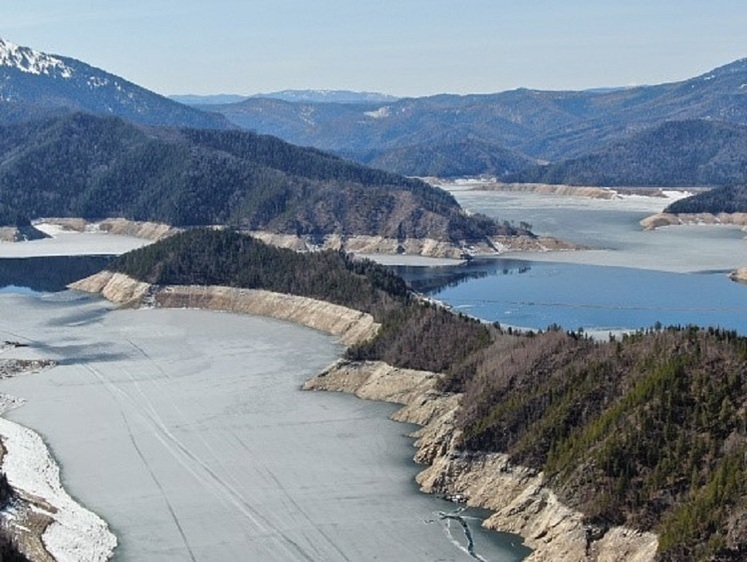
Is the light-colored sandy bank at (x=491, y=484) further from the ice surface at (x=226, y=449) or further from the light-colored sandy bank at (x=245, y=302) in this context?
the light-colored sandy bank at (x=245, y=302)

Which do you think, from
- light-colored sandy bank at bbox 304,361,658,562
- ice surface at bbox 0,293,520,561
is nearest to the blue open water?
ice surface at bbox 0,293,520,561

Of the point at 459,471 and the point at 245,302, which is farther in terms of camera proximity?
the point at 245,302

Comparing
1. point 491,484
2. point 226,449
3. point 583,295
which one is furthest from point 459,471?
point 583,295

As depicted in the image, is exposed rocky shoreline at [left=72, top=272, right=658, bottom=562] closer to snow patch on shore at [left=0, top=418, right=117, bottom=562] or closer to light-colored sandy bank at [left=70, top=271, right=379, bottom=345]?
light-colored sandy bank at [left=70, top=271, right=379, bottom=345]

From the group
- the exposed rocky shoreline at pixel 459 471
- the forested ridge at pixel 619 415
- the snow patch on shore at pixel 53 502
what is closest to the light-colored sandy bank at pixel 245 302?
the exposed rocky shoreline at pixel 459 471

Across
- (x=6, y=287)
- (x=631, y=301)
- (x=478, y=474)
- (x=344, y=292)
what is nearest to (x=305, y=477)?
(x=478, y=474)

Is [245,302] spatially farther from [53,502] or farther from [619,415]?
[619,415]
